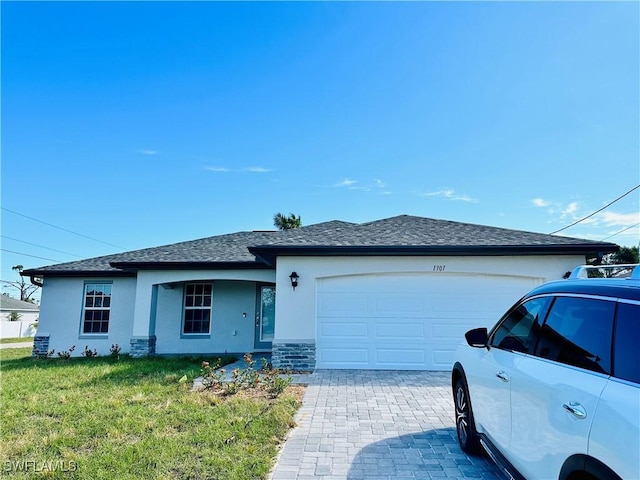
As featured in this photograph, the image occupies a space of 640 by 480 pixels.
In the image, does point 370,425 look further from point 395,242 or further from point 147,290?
point 147,290

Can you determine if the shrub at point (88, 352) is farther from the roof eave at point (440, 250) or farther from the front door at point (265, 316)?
the roof eave at point (440, 250)

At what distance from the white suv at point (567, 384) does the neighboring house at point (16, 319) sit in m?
37.7

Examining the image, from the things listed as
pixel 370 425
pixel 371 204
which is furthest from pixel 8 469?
pixel 371 204

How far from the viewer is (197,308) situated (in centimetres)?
1273

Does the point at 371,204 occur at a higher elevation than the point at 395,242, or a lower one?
higher

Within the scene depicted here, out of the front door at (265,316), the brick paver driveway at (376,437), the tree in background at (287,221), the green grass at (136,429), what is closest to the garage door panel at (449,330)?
the brick paver driveway at (376,437)

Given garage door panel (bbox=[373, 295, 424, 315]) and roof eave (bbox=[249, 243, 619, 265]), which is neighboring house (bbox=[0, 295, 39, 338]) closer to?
roof eave (bbox=[249, 243, 619, 265])

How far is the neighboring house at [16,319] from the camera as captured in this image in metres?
29.0

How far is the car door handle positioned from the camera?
1.80 metres

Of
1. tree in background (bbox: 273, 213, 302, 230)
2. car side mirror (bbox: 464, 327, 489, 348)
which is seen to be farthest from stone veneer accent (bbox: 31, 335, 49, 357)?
car side mirror (bbox: 464, 327, 489, 348)

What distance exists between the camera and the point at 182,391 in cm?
668

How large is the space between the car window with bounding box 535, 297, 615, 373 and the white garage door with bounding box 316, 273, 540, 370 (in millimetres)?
6412

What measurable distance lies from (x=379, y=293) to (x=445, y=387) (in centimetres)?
272

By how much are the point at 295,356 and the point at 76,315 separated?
9303 mm
